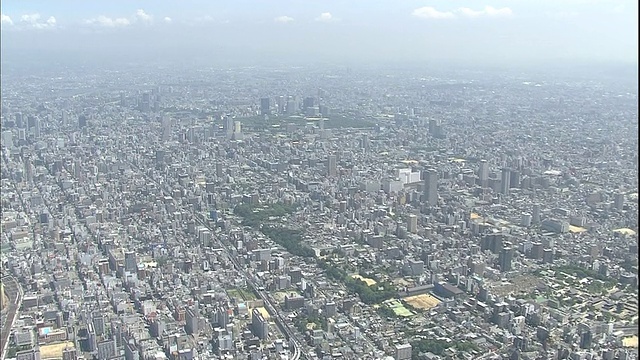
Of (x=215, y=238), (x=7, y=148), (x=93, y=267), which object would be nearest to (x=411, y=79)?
(x=7, y=148)

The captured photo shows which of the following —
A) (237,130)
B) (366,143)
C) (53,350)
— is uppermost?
(237,130)

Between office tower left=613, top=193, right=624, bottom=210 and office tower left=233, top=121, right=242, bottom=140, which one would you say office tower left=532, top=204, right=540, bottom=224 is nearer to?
office tower left=613, top=193, right=624, bottom=210

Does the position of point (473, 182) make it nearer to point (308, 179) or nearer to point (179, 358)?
point (308, 179)

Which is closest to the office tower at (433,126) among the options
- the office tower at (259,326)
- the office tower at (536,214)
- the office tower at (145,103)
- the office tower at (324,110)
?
the office tower at (324,110)

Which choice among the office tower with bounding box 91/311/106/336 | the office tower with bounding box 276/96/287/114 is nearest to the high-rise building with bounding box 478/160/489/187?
the office tower with bounding box 276/96/287/114

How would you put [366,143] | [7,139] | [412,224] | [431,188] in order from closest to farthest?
[412,224], [431,188], [7,139], [366,143]

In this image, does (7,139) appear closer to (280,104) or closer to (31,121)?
(31,121)

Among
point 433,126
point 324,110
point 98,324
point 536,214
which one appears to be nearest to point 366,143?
point 433,126
